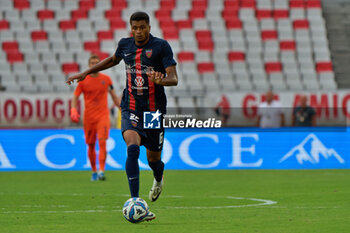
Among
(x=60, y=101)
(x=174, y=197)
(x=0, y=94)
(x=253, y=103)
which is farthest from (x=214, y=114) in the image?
(x=174, y=197)

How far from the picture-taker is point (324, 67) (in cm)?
2661

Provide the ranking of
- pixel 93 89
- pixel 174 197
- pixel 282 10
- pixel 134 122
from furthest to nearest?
1. pixel 282 10
2. pixel 93 89
3. pixel 174 197
4. pixel 134 122

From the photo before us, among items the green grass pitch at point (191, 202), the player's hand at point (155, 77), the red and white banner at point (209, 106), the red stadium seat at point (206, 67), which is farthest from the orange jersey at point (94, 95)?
the red stadium seat at point (206, 67)

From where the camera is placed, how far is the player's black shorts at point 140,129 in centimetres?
784

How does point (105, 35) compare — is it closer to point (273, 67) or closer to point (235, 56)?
point (235, 56)

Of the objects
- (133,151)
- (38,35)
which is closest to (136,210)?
(133,151)

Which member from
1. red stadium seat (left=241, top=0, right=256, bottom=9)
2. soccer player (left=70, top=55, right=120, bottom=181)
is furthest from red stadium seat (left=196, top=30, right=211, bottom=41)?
soccer player (left=70, top=55, right=120, bottom=181)

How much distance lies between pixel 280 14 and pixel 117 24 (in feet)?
20.0

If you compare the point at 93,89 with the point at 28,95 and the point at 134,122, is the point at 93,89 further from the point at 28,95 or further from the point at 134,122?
the point at 28,95

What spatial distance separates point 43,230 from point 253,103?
1727 cm

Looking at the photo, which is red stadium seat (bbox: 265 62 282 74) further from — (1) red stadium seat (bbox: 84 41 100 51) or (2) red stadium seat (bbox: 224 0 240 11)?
(1) red stadium seat (bbox: 84 41 100 51)

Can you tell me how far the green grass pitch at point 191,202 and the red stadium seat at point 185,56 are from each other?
1121 centimetres

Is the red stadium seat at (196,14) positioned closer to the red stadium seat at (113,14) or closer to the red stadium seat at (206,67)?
the red stadium seat at (206,67)

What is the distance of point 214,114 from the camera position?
2233 cm
